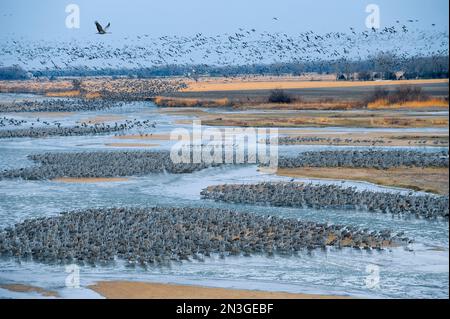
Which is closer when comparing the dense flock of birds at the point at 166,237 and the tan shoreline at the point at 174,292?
the tan shoreline at the point at 174,292

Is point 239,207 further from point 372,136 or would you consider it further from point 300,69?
point 300,69

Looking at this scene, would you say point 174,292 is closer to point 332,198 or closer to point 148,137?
point 332,198

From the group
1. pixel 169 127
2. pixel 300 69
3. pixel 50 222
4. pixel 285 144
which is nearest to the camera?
pixel 50 222

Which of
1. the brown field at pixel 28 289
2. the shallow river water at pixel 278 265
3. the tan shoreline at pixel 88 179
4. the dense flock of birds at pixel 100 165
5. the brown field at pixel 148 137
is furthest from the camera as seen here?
the brown field at pixel 148 137

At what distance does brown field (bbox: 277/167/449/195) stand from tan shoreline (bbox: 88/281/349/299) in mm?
8236

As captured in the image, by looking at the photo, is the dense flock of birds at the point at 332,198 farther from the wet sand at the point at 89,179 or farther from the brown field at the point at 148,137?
the brown field at the point at 148,137

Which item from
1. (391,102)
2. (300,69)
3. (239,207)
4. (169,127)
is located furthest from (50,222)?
(300,69)

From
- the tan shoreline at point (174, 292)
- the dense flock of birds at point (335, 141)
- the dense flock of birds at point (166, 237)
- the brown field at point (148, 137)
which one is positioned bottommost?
the tan shoreline at point (174, 292)

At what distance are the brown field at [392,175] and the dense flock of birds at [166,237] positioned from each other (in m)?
4.95

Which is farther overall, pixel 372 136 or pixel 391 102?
pixel 391 102

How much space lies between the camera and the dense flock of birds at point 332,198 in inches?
624

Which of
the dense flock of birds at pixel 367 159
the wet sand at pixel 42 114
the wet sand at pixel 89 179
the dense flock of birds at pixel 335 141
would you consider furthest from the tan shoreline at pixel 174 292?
the wet sand at pixel 42 114
